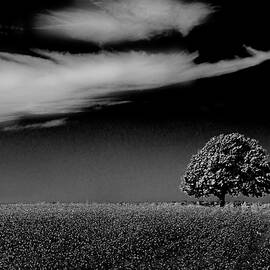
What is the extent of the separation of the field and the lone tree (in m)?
15.8

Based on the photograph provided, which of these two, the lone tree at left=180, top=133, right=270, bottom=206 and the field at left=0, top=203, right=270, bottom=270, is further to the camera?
the lone tree at left=180, top=133, right=270, bottom=206

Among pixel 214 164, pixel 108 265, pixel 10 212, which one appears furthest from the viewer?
pixel 214 164

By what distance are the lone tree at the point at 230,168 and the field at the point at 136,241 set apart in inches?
620

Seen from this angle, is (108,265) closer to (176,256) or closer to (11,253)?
(176,256)

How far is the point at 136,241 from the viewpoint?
16.0 meters

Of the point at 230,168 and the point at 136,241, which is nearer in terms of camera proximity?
the point at 136,241

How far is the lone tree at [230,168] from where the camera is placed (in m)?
32.9

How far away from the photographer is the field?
1596 cm

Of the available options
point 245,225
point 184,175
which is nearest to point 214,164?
point 184,175

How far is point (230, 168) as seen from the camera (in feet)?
108

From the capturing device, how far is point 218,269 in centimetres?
1602

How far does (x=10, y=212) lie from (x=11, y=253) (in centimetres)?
153

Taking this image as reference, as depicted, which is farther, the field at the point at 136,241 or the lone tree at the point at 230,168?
the lone tree at the point at 230,168

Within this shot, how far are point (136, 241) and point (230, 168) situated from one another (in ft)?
58.5
